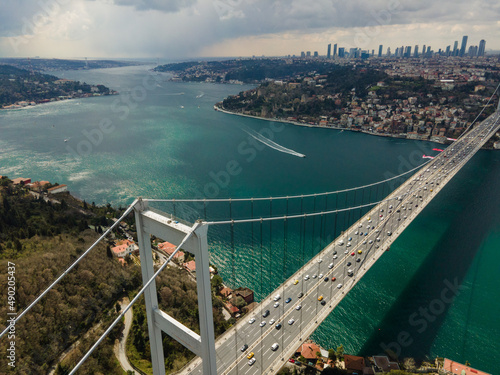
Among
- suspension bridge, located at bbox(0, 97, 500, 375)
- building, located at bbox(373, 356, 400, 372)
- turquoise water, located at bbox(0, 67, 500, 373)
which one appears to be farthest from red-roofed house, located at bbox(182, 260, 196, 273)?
building, located at bbox(373, 356, 400, 372)

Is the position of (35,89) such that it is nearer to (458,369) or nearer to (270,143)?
(270,143)

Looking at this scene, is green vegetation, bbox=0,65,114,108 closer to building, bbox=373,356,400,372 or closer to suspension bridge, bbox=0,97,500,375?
suspension bridge, bbox=0,97,500,375

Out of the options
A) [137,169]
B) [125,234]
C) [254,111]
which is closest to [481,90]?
[254,111]

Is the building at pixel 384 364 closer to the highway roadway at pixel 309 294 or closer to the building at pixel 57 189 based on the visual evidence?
the highway roadway at pixel 309 294

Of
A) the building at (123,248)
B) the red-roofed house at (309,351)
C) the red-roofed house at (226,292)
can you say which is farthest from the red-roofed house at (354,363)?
the building at (123,248)

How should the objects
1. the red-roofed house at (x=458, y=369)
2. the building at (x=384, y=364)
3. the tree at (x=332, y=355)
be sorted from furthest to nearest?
the tree at (x=332, y=355), the building at (x=384, y=364), the red-roofed house at (x=458, y=369)

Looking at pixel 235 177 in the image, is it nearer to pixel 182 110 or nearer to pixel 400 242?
pixel 400 242
